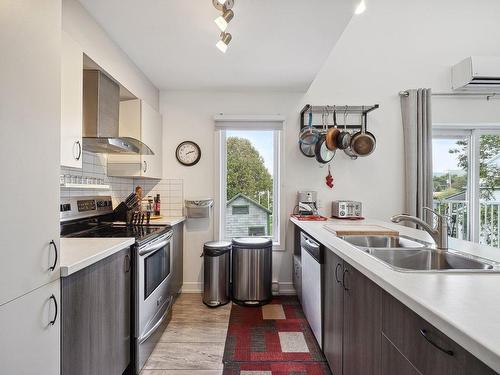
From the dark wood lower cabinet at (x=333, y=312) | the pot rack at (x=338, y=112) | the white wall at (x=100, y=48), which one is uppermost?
the white wall at (x=100, y=48)

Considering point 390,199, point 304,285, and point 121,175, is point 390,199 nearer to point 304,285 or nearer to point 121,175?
point 304,285

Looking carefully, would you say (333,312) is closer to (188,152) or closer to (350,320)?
(350,320)

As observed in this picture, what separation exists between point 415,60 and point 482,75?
67 cm

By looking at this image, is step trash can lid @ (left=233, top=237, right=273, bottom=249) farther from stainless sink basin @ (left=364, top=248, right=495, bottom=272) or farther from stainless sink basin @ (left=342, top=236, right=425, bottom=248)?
stainless sink basin @ (left=364, top=248, right=495, bottom=272)

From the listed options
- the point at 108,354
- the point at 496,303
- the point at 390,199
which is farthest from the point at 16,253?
the point at 390,199

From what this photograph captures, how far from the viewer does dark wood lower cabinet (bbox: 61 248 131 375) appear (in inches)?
44.1

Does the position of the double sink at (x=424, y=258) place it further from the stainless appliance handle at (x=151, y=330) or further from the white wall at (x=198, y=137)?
the white wall at (x=198, y=137)

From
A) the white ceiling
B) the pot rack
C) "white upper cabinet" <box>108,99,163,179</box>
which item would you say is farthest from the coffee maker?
"white upper cabinet" <box>108,99,163,179</box>

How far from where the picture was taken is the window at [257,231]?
3.21 metres

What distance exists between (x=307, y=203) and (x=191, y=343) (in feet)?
5.70

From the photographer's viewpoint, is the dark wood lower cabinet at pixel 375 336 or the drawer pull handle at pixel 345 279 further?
the drawer pull handle at pixel 345 279

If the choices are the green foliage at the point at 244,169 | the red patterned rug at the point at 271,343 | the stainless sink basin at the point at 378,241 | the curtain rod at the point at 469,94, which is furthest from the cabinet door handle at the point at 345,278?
the curtain rod at the point at 469,94

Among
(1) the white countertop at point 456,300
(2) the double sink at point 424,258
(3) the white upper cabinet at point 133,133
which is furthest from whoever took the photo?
(3) the white upper cabinet at point 133,133

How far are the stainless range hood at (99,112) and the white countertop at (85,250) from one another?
68 centimetres
